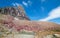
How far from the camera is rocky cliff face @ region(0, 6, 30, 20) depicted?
4.63 metres

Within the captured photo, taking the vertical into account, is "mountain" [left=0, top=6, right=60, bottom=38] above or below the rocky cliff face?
below

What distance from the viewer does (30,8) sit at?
4.70 m

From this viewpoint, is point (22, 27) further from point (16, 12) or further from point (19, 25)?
point (16, 12)

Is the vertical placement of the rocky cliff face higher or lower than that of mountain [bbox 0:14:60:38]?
higher

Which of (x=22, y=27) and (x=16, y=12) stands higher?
(x=16, y=12)

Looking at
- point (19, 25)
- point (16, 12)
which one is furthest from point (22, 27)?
point (16, 12)

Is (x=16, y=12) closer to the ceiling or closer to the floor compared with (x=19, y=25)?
closer to the ceiling

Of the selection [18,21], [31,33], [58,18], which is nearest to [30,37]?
[31,33]

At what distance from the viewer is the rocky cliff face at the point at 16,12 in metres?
4.63

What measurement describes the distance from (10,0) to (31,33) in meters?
1.05

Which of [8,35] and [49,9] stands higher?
[49,9]

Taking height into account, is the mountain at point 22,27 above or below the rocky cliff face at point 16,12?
below

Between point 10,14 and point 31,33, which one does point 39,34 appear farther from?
point 10,14

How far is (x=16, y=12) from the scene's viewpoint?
4629 mm
